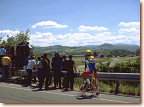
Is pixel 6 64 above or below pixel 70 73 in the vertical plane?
above

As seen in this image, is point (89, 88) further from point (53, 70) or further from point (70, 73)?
point (53, 70)

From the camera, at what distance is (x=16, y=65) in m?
16.3

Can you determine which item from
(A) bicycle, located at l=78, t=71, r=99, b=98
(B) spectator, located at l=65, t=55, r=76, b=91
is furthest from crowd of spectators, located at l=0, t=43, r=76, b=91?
(A) bicycle, located at l=78, t=71, r=99, b=98

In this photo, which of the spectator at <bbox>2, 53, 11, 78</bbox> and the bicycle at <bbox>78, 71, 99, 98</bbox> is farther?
the spectator at <bbox>2, 53, 11, 78</bbox>

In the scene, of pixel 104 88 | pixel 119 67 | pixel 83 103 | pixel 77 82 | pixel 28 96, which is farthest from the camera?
pixel 119 67

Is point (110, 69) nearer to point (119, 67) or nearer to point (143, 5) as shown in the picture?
point (119, 67)

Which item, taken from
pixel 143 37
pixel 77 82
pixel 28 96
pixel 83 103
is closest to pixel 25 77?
pixel 77 82

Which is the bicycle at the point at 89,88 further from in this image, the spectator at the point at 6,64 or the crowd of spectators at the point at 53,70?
the spectator at the point at 6,64

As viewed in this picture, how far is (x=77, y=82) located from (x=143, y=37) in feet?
18.4

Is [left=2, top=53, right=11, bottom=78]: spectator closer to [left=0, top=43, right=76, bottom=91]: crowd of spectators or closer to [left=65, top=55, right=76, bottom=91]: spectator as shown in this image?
[left=0, top=43, right=76, bottom=91]: crowd of spectators

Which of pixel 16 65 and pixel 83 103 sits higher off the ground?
pixel 16 65

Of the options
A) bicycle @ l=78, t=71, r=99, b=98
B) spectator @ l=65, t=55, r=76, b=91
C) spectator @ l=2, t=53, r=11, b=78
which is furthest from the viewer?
spectator @ l=2, t=53, r=11, b=78

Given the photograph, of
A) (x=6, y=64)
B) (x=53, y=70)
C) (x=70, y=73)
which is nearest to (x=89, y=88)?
(x=70, y=73)

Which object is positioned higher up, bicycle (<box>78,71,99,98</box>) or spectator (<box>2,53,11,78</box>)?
spectator (<box>2,53,11,78</box>)
